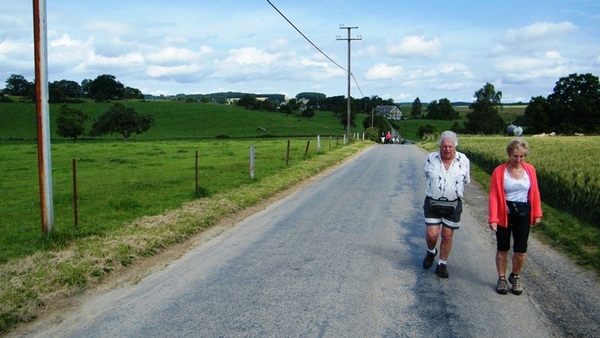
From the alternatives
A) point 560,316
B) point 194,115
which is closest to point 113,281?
point 560,316

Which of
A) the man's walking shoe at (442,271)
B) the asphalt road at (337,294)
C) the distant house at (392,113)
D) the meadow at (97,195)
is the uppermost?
the distant house at (392,113)

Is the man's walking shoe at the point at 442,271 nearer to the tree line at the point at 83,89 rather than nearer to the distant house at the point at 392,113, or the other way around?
the tree line at the point at 83,89

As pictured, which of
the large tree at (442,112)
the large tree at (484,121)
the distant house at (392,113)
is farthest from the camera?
the distant house at (392,113)

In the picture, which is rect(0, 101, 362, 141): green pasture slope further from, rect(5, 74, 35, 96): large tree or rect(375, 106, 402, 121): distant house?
rect(375, 106, 402, 121): distant house

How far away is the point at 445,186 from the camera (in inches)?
Result: 236

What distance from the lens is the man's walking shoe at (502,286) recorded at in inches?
219

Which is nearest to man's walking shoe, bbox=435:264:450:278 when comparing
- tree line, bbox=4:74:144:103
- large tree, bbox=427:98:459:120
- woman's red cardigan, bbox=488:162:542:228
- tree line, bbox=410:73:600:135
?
woman's red cardigan, bbox=488:162:542:228

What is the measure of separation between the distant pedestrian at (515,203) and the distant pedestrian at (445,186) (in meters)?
0.47

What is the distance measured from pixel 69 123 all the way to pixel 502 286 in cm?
7087

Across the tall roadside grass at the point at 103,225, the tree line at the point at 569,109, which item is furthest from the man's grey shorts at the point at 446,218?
the tree line at the point at 569,109

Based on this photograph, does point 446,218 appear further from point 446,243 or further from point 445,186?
point 445,186

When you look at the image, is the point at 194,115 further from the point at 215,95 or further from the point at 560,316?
the point at 560,316

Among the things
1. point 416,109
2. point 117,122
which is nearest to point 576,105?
point 117,122

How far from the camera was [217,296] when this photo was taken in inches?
215
